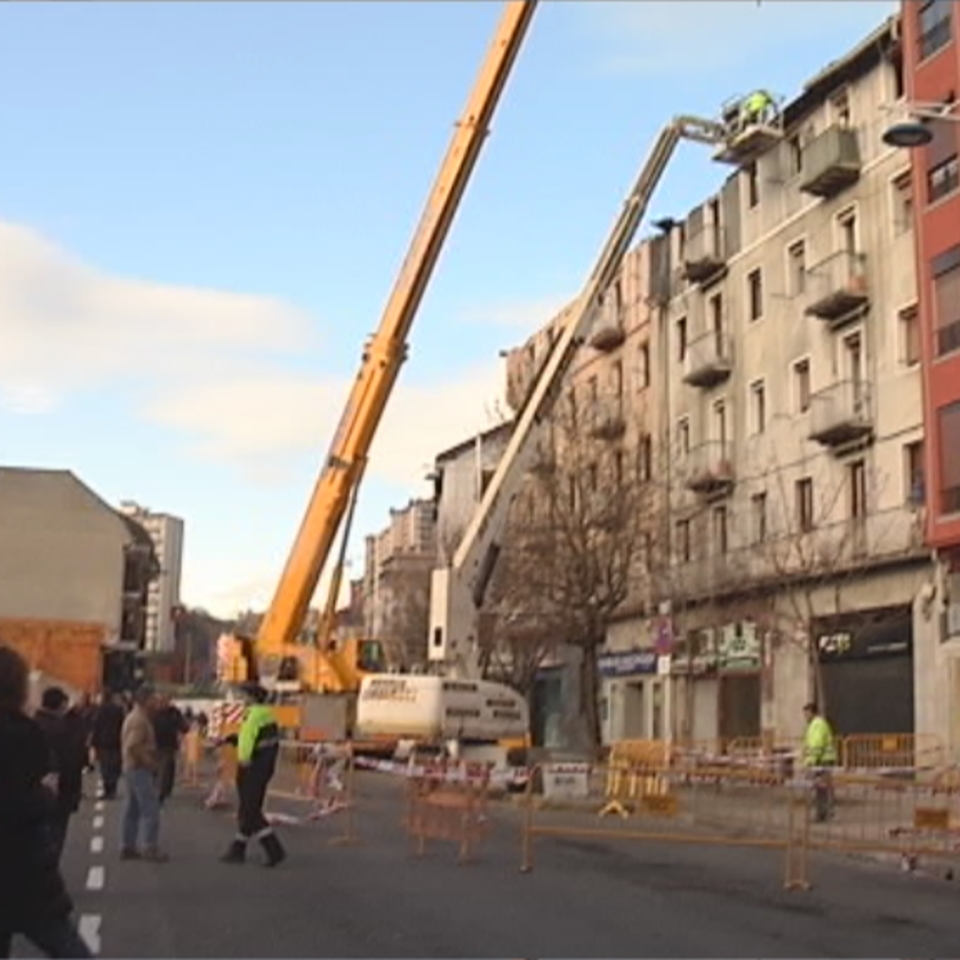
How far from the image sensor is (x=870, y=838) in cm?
1911

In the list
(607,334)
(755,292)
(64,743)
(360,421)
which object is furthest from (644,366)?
(64,743)

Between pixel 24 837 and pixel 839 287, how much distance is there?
32189 mm

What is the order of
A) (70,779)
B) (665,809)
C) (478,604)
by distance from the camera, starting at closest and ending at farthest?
(70,779) < (665,809) < (478,604)

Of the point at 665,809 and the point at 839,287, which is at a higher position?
the point at 839,287

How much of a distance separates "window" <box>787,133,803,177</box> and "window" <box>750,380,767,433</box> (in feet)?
18.1

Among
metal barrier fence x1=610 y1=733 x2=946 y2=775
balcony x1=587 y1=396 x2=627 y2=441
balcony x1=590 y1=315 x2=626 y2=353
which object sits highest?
balcony x1=590 y1=315 x2=626 y2=353

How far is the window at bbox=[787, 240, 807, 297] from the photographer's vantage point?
38719 millimetres

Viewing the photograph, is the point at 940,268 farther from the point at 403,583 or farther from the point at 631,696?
the point at 403,583

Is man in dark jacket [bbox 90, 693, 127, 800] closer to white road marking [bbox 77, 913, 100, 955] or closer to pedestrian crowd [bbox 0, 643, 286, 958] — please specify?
pedestrian crowd [bbox 0, 643, 286, 958]

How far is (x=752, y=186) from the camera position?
1644 inches

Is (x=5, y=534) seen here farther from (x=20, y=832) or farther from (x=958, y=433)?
(x=20, y=832)

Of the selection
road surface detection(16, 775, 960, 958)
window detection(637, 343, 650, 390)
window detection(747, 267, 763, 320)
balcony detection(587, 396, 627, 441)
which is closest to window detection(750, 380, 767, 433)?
window detection(747, 267, 763, 320)

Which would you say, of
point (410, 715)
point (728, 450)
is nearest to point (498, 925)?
point (410, 715)

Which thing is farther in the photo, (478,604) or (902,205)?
(902,205)
